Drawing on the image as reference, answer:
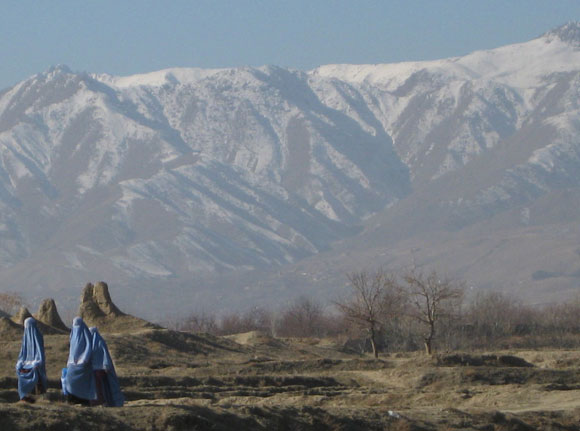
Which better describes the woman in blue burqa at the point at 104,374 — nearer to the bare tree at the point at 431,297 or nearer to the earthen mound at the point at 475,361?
the earthen mound at the point at 475,361

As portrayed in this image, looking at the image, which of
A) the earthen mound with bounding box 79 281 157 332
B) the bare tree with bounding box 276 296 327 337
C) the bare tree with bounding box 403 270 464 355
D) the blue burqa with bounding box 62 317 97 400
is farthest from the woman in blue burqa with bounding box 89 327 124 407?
the bare tree with bounding box 276 296 327 337

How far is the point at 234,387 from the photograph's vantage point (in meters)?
43.8

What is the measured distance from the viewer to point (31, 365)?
26375 millimetres

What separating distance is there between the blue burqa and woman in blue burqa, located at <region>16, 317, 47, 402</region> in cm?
70

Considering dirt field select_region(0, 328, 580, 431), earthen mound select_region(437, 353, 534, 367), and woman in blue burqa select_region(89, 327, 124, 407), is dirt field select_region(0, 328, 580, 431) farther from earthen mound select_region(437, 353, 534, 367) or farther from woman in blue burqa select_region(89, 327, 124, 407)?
woman in blue burqa select_region(89, 327, 124, 407)

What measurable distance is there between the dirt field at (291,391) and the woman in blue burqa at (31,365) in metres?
0.57

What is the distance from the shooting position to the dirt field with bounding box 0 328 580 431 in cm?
2588

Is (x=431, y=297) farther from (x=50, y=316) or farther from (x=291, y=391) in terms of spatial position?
(x=291, y=391)

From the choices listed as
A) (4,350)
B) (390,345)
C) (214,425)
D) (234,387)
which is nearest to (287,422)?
(214,425)

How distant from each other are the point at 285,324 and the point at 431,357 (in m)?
99.8

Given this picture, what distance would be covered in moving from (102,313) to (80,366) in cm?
3864

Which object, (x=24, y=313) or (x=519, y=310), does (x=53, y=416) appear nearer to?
(x=24, y=313)

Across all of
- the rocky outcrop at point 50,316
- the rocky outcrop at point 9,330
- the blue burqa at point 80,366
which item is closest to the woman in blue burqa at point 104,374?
the blue burqa at point 80,366

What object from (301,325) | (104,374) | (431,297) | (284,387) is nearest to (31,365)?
(104,374)
